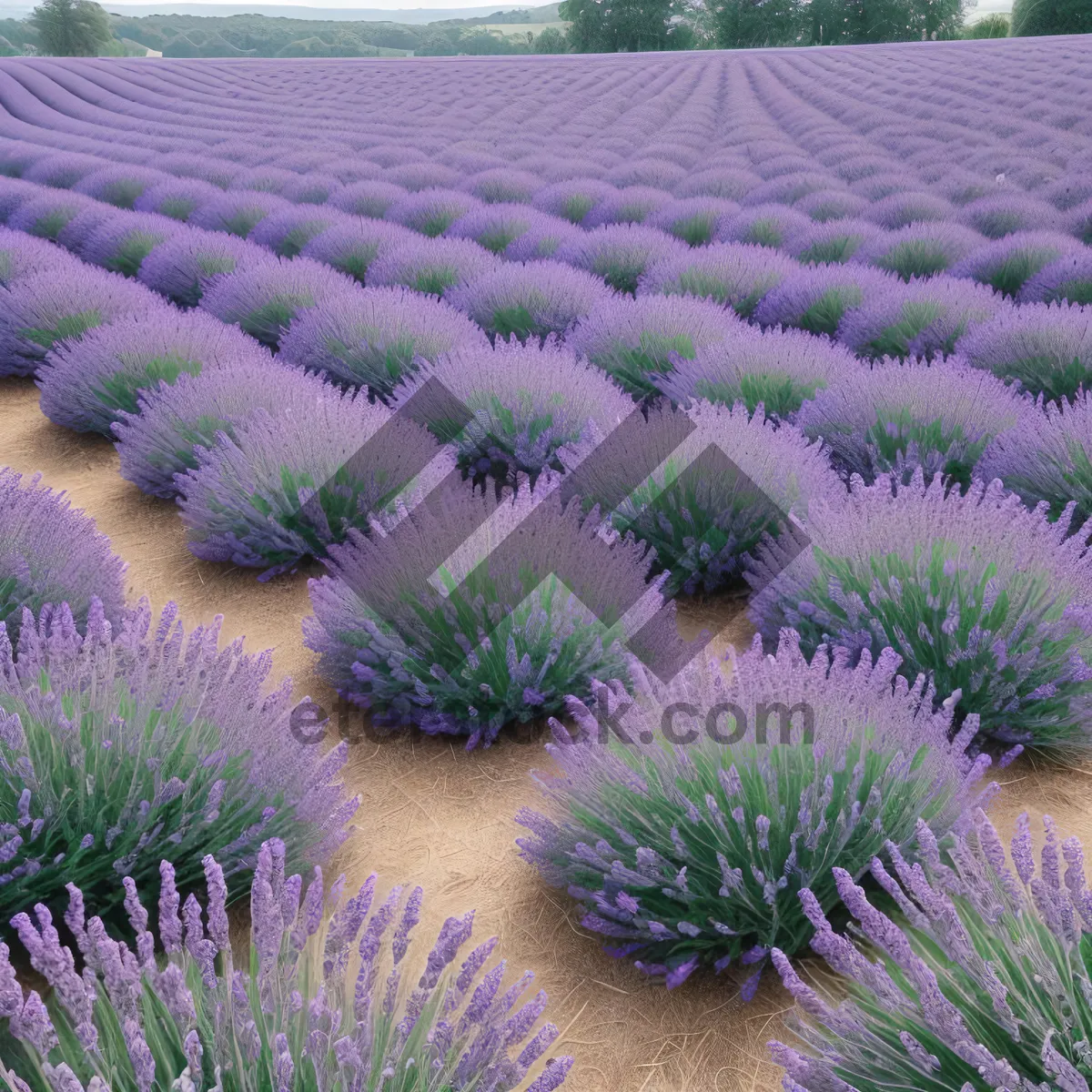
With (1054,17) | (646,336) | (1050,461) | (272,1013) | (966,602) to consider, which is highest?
(272,1013)

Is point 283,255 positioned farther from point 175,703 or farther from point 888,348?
point 175,703

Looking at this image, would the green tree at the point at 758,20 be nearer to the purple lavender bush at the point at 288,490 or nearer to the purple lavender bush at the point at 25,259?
the purple lavender bush at the point at 25,259

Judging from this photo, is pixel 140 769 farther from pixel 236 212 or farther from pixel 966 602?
pixel 236 212

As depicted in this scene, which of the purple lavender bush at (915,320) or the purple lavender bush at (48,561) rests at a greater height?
the purple lavender bush at (48,561)

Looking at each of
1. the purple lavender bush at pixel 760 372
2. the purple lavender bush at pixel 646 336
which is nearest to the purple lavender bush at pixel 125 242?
the purple lavender bush at pixel 646 336

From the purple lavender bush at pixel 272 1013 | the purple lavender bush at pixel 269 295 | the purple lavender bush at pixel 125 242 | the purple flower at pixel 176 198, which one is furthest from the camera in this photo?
the purple flower at pixel 176 198

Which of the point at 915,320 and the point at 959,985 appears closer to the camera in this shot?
the point at 959,985

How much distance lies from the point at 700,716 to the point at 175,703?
1052 mm

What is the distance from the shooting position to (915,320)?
4516 mm

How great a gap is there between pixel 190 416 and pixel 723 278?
10.4 ft

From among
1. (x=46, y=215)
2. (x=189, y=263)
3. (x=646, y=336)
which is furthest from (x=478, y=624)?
(x=46, y=215)

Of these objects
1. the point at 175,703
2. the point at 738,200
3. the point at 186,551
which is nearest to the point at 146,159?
the point at 738,200

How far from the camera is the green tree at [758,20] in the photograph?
40.4 meters

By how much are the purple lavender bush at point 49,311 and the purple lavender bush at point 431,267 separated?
1.36 m
